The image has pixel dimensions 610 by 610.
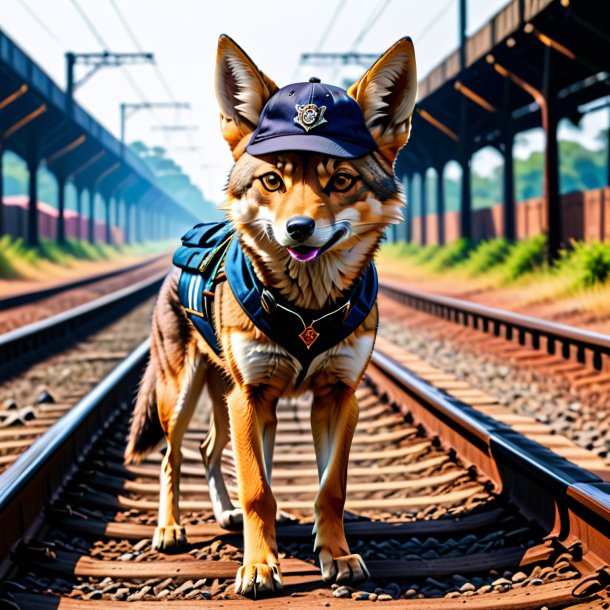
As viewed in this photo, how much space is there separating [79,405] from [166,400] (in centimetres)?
198

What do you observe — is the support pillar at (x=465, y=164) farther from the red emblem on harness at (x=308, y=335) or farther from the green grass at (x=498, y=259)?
the red emblem on harness at (x=308, y=335)

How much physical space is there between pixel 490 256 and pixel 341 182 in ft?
66.8

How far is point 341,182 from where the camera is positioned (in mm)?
2896

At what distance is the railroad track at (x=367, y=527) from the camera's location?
A: 3.09 m


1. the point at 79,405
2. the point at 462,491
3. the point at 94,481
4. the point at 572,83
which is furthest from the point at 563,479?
the point at 572,83

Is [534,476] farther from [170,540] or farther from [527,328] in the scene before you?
[527,328]

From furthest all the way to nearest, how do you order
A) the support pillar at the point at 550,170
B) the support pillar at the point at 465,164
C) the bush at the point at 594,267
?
the support pillar at the point at 465,164 < the support pillar at the point at 550,170 < the bush at the point at 594,267

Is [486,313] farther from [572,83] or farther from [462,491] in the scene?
[572,83]

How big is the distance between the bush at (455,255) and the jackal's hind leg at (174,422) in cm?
2285

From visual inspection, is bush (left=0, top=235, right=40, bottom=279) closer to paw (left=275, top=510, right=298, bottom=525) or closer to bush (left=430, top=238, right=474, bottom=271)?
bush (left=430, top=238, right=474, bottom=271)

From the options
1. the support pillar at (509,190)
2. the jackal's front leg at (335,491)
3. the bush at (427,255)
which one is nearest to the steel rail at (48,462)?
the jackal's front leg at (335,491)

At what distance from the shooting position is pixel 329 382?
326 cm

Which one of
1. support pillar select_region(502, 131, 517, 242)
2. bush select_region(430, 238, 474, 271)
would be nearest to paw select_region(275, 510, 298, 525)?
support pillar select_region(502, 131, 517, 242)

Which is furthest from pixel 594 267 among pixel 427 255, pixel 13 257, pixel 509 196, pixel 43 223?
pixel 43 223
